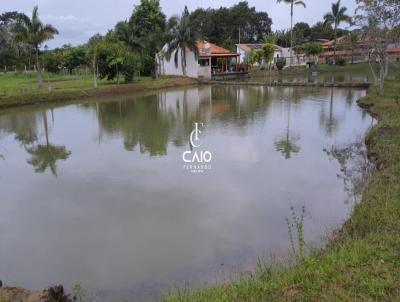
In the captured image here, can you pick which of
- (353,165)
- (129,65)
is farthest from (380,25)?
(129,65)

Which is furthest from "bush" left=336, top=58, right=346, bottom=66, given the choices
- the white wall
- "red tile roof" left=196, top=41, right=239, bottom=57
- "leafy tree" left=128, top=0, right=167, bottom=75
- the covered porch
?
"leafy tree" left=128, top=0, right=167, bottom=75

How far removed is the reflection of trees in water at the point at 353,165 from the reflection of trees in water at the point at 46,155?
615cm

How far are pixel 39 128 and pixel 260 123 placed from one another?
7.78 metres

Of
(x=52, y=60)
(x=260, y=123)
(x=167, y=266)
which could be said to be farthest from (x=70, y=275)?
(x=52, y=60)

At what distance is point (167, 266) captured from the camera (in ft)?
16.4

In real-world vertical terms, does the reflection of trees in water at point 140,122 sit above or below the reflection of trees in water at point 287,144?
above

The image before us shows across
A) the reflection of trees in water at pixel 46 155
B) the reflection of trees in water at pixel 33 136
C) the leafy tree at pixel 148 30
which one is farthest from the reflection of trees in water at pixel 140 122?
the leafy tree at pixel 148 30

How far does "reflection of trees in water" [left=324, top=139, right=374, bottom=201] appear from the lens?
24.2ft

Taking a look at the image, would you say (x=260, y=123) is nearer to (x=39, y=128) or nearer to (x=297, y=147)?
(x=297, y=147)

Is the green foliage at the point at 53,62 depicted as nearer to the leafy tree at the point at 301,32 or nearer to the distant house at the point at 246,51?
the distant house at the point at 246,51

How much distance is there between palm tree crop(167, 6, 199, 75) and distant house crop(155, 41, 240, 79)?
0.66 meters

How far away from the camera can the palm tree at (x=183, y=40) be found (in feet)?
101

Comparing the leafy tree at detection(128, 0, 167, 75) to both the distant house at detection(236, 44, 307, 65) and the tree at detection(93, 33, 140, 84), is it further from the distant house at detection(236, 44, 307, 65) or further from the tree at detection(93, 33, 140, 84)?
the distant house at detection(236, 44, 307, 65)

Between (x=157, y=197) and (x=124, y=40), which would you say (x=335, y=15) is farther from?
(x=157, y=197)
